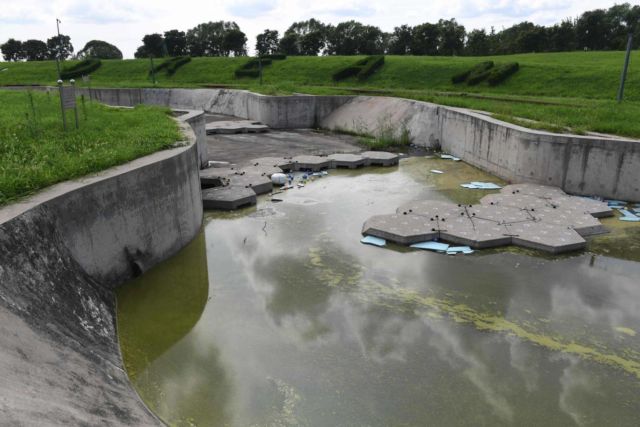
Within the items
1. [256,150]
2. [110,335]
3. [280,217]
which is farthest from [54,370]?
[256,150]

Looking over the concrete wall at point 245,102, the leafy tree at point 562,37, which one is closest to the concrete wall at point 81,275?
the concrete wall at point 245,102

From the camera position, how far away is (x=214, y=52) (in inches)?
2468

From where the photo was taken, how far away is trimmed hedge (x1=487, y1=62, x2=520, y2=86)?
79.2ft

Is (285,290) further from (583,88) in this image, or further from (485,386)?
(583,88)

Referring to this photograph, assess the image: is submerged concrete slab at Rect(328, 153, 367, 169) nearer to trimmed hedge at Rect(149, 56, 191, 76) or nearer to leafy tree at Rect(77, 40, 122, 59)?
trimmed hedge at Rect(149, 56, 191, 76)

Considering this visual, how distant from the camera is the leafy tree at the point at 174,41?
56.9m

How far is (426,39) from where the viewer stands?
49.2 meters

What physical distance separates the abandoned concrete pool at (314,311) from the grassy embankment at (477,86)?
390 cm

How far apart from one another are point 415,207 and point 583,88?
15.5 m

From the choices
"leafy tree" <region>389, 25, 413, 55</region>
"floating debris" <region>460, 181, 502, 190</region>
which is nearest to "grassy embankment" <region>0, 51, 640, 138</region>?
"floating debris" <region>460, 181, 502, 190</region>

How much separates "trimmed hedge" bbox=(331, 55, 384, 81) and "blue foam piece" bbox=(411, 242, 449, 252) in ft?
73.8

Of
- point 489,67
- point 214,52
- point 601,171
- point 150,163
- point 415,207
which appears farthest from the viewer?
point 214,52

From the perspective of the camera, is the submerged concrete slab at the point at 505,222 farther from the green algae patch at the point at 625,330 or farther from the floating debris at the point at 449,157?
the floating debris at the point at 449,157

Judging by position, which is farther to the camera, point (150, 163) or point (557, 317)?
point (150, 163)
